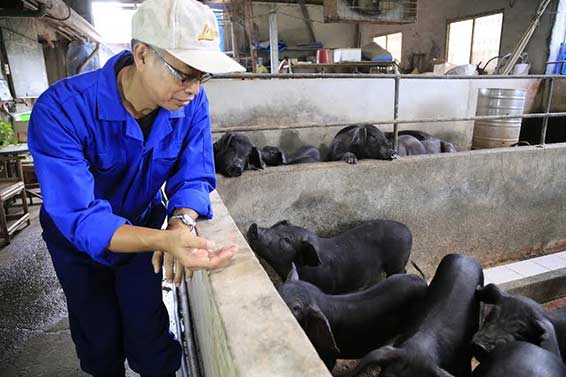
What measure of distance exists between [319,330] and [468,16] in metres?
10.1

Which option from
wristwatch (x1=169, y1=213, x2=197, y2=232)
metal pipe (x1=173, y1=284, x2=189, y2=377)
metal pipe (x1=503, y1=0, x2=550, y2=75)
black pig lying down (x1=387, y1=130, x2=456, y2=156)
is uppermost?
metal pipe (x1=503, y1=0, x2=550, y2=75)

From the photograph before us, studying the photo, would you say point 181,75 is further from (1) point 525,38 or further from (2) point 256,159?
(1) point 525,38

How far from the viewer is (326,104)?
517cm

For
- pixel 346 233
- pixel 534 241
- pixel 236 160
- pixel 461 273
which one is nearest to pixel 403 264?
pixel 346 233

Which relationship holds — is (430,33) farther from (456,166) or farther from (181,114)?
(181,114)

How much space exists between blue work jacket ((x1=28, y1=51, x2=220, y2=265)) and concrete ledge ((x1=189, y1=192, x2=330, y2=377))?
39 centimetres

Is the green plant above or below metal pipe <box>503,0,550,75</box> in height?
below

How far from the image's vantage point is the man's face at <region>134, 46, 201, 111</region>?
1282 millimetres

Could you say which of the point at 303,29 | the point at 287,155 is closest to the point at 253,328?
the point at 287,155

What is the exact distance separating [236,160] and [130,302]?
1.64 m

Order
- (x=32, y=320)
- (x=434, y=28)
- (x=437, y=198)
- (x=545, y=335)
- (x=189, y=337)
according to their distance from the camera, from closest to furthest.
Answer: (x=545, y=335) < (x=189, y=337) < (x=32, y=320) < (x=437, y=198) < (x=434, y=28)

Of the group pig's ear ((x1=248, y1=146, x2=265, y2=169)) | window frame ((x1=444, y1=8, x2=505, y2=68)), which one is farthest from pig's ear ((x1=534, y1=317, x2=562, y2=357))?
window frame ((x1=444, y1=8, x2=505, y2=68))

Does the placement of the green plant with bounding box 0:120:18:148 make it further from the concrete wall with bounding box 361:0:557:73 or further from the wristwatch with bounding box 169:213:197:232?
the concrete wall with bounding box 361:0:557:73

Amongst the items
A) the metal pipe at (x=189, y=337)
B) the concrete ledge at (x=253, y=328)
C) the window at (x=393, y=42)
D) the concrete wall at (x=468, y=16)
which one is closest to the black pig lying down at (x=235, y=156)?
the metal pipe at (x=189, y=337)
